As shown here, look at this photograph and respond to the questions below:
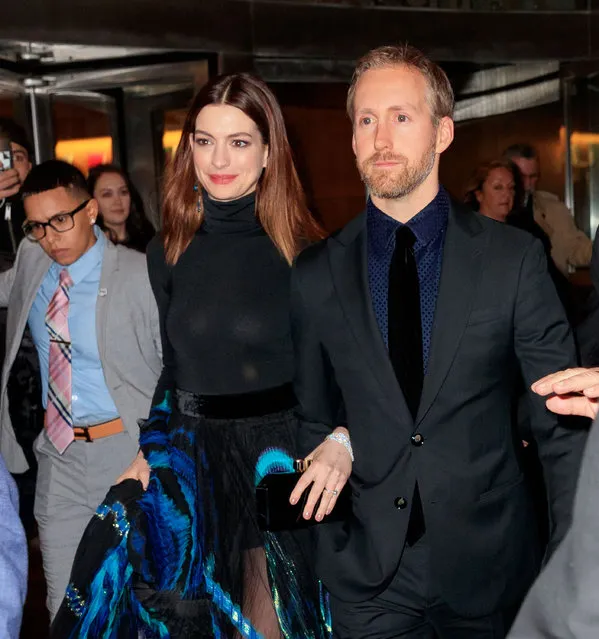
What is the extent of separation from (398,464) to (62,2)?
5.84 m

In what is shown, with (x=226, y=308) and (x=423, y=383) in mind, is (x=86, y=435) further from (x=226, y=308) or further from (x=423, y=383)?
(x=423, y=383)

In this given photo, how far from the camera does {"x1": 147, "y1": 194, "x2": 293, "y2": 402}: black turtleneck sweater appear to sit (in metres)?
3.53

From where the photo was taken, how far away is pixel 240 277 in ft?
11.9

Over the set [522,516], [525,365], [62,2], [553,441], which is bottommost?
[522,516]

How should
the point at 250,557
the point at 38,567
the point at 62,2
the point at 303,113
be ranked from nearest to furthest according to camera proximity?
the point at 250,557, the point at 38,567, the point at 62,2, the point at 303,113

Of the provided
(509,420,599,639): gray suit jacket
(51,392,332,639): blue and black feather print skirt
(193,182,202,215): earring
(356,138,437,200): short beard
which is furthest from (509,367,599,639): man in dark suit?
(193,182,202,215): earring

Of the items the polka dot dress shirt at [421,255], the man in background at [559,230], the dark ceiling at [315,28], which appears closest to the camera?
the polka dot dress shirt at [421,255]

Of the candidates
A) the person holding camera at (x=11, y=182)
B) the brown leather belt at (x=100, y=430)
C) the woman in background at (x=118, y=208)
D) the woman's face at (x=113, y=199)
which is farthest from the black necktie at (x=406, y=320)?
the woman's face at (x=113, y=199)

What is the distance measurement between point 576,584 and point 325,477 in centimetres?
174

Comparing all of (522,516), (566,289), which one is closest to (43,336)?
(522,516)

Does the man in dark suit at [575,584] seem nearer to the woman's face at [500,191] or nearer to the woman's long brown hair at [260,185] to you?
the woman's long brown hair at [260,185]

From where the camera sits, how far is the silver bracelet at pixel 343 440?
283 centimetres

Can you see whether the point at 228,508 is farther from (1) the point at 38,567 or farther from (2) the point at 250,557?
(1) the point at 38,567

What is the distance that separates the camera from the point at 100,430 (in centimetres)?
419
